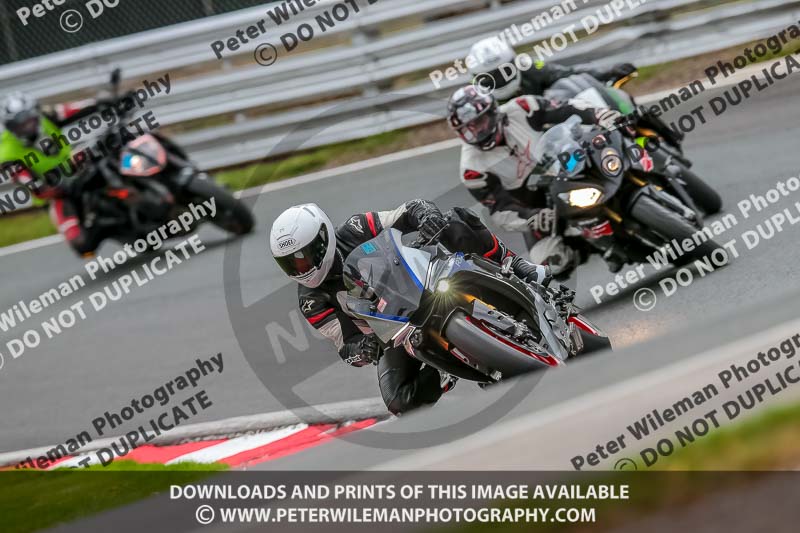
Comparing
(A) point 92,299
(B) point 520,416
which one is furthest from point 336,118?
(B) point 520,416

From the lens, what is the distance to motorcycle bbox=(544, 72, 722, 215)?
7090 millimetres

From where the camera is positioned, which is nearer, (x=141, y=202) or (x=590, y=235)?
(x=590, y=235)

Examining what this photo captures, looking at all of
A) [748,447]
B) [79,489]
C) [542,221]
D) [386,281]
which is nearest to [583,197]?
[542,221]

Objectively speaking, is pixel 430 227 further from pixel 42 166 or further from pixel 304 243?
pixel 42 166

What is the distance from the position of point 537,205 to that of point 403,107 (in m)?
3.75

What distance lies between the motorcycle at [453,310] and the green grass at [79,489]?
120 cm

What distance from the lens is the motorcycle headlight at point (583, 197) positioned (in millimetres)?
6410

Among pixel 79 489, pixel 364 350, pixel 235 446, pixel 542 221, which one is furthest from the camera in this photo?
pixel 542 221

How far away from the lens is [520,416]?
288 centimetres

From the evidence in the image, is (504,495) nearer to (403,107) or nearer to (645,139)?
(645,139)

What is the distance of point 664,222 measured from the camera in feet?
21.0

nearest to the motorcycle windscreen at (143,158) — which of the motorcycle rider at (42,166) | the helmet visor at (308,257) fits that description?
the motorcycle rider at (42,166)

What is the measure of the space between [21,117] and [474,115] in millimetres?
5016

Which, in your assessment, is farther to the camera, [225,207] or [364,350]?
[225,207]
